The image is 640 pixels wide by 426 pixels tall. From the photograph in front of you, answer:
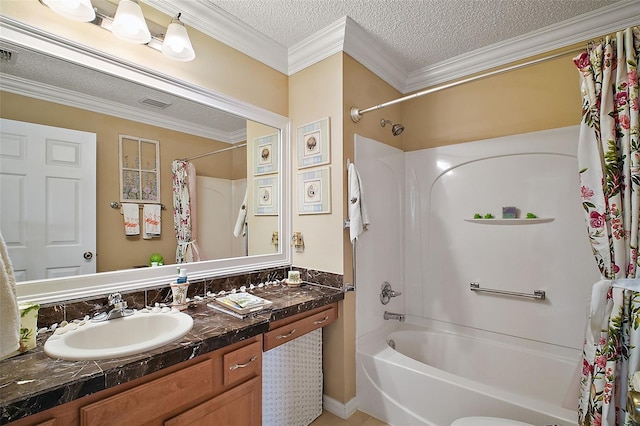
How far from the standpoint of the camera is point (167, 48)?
1.55 m

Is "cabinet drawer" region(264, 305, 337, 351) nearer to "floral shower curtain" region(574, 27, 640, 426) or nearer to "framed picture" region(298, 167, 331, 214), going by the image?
"framed picture" region(298, 167, 331, 214)

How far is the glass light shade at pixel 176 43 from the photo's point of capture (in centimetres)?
152

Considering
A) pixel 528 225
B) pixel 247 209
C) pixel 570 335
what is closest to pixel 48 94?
pixel 247 209

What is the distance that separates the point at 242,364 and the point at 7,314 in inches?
34.1

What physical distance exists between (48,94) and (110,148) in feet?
1.04

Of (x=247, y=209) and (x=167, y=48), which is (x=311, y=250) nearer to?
(x=247, y=209)

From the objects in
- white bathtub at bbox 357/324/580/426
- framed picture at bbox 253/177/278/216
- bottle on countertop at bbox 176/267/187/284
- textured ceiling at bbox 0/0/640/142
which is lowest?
white bathtub at bbox 357/324/580/426

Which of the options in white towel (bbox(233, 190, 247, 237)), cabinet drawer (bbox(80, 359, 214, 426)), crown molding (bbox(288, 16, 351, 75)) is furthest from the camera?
white towel (bbox(233, 190, 247, 237))

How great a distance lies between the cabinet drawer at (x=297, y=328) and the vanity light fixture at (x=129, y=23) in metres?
1.62

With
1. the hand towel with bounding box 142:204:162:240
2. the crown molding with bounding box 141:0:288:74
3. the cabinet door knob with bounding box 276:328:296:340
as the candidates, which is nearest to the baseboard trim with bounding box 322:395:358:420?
the cabinet door knob with bounding box 276:328:296:340

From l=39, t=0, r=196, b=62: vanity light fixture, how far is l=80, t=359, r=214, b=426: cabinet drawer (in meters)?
1.59

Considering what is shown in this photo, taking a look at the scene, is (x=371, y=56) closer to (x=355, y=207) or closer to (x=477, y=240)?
(x=355, y=207)

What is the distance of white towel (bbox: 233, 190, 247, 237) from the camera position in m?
2.03

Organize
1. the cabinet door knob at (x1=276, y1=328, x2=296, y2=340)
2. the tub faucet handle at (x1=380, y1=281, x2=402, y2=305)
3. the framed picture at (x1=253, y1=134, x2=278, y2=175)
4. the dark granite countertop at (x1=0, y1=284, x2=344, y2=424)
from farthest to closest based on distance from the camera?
the tub faucet handle at (x1=380, y1=281, x2=402, y2=305), the framed picture at (x1=253, y1=134, x2=278, y2=175), the cabinet door knob at (x1=276, y1=328, x2=296, y2=340), the dark granite countertop at (x1=0, y1=284, x2=344, y2=424)
